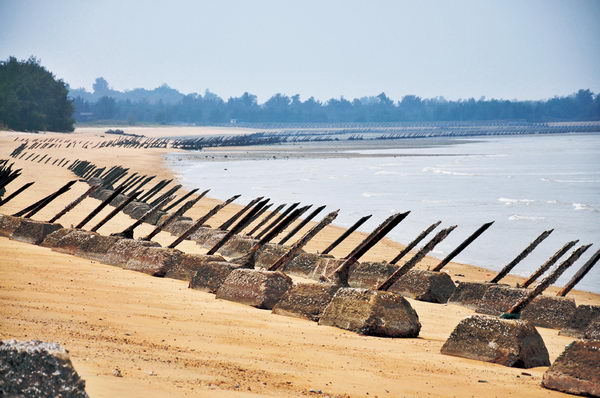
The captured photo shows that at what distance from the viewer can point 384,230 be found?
11555 mm

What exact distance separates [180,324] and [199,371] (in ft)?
8.03

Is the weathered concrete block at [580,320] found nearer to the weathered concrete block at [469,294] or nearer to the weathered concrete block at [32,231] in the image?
the weathered concrete block at [469,294]

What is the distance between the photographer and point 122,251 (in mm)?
14672

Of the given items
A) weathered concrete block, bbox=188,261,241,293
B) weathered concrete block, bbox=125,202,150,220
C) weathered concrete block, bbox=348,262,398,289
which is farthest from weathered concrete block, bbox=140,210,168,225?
weathered concrete block, bbox=188,261,241,293

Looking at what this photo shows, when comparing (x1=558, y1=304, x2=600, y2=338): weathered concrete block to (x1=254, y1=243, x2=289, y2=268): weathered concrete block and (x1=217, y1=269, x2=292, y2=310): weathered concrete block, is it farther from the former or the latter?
(x1=254, y1=243, x2=289, y2=268): weathered concrete block

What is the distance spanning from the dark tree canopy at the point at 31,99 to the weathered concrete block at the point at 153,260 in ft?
359

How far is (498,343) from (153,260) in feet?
21.1

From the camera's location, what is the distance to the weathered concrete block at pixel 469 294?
13719 mm

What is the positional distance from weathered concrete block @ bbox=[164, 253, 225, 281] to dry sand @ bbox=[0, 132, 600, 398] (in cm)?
27

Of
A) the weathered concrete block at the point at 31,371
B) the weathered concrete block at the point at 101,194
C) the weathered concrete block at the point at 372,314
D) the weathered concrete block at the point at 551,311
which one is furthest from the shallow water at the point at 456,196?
the weathered concrete block at the point at 31,371

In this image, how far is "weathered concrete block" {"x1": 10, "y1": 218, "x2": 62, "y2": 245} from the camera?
16.5 m

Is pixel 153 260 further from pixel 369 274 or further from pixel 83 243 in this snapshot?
pixel 369 274

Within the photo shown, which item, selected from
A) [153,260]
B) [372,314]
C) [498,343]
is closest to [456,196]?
[153,260]

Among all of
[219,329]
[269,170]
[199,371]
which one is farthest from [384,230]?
[269,170]
